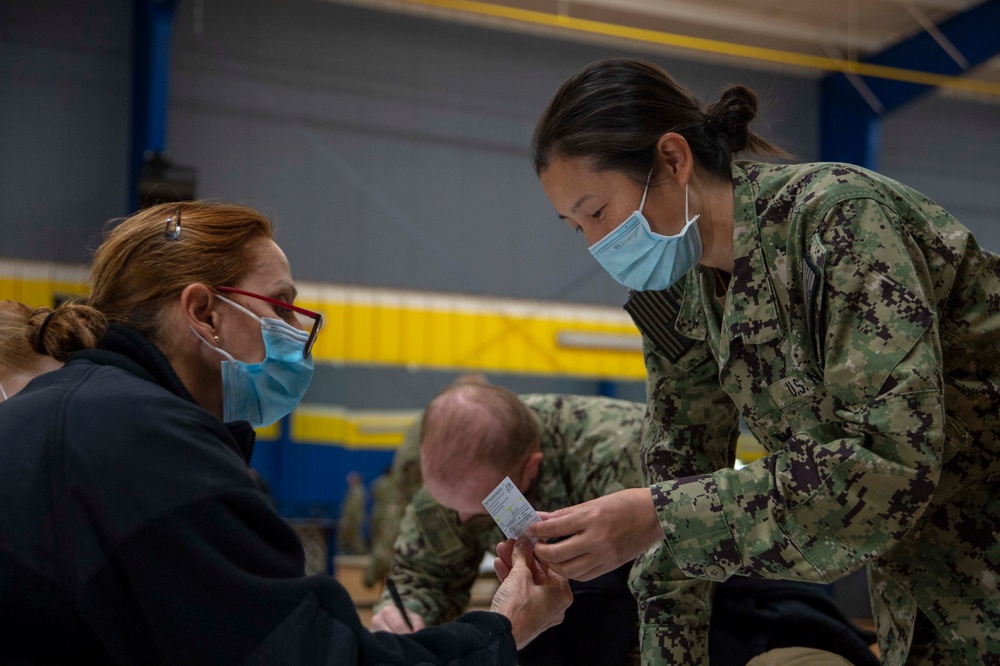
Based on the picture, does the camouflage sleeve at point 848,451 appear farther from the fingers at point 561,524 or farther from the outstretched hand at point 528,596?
the outstretched hand at point 528,596

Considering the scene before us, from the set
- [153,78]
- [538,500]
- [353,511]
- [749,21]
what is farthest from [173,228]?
[749,21]

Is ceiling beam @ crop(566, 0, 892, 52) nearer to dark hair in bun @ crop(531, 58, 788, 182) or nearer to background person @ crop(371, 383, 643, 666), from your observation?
background person @ crop(371, 383, 643, 666)

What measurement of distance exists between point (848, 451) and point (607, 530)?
372 millimetres

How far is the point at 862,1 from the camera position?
884 cm

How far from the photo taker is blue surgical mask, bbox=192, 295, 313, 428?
160 centimetres

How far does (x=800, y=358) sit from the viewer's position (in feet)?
4.92

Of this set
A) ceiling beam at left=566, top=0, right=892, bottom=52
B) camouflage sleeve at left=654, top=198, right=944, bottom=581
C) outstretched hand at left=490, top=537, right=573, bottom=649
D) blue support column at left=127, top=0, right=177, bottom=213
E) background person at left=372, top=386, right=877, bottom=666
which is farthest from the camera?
ceiling beam at left=566, top=0, right=892, bottom=52

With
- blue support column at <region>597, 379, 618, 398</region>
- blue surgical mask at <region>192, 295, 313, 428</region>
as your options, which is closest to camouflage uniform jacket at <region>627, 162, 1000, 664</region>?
blue surgical mask at <region>192, 295, 313, 428</region>

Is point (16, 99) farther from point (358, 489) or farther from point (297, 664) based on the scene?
point (297, 664)

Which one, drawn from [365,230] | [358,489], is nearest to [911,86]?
[365,230]

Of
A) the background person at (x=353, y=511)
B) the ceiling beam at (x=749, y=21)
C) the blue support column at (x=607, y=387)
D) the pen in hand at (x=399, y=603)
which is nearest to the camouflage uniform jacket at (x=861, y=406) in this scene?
the pen in hand at (x=399, y=603)

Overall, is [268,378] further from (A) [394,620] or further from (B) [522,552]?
(A) [394,620]

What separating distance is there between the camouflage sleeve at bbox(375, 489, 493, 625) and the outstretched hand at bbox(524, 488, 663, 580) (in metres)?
1.07

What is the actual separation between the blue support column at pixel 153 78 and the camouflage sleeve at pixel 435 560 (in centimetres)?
526
